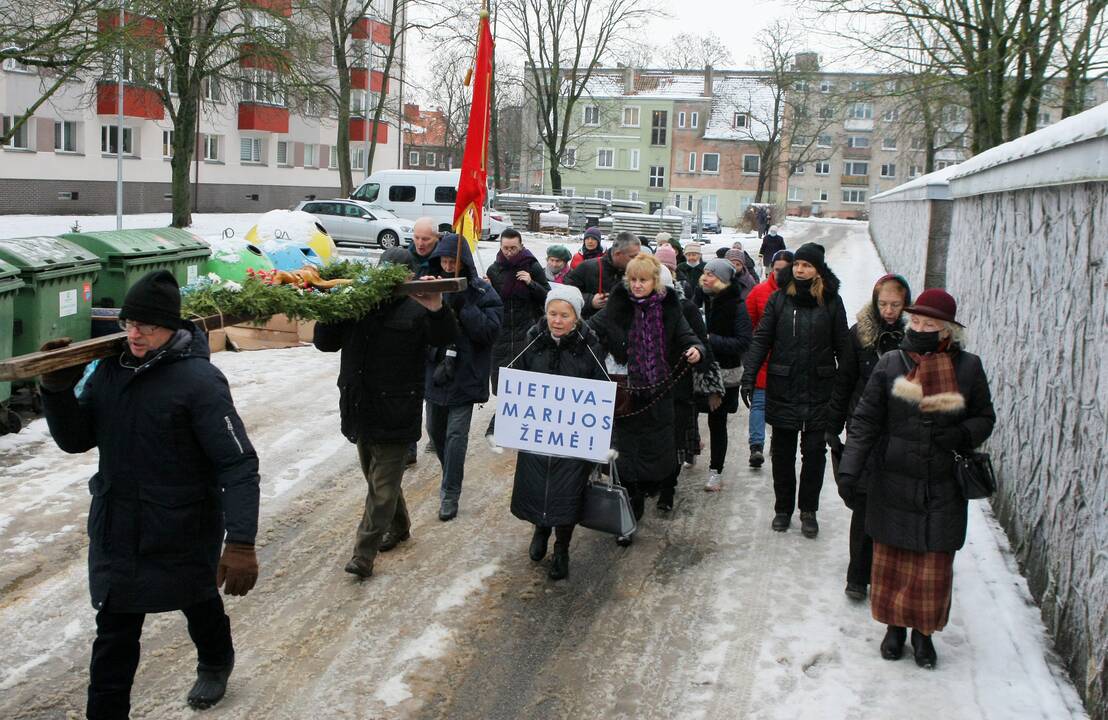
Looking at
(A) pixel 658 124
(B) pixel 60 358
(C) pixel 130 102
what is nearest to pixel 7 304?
(B) pixel 60 358

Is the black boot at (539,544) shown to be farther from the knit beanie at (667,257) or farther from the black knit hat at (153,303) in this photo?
the knit beanie at (667,257)

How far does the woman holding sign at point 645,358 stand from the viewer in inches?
262

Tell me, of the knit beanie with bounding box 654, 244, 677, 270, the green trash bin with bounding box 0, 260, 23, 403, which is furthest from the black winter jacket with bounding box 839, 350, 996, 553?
the green trash bin with bounding box 0, 260, 23, 403

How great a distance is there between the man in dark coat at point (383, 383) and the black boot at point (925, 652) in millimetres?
2853

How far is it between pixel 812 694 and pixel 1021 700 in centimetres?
95

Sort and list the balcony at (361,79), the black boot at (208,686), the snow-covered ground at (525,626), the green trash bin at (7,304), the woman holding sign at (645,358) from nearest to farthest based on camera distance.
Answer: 1. the black boot at (208,686)
2. the snow-covered ground at (525,626)
3. the woman holding sign at (645,358)
4. the green trash bin at (7,304)
5. the balcony at (361,79)

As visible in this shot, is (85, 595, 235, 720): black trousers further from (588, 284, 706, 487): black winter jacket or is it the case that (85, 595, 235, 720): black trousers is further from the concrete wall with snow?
the concrete wall with snow

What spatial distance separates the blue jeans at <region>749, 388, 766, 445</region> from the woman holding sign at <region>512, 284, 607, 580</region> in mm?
2787

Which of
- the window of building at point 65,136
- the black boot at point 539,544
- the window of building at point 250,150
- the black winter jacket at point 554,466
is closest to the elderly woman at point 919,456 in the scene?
the black winter jacket at point 554,466

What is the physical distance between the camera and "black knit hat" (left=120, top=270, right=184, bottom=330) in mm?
3971

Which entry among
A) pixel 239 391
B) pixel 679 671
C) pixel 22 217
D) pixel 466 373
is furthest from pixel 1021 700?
pixel 22 217

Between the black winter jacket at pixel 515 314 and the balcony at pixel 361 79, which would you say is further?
the balcony at pixel 361 79

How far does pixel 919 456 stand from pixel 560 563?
221 cm

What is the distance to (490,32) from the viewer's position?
23.7ft
